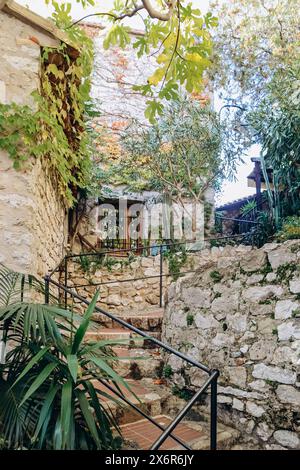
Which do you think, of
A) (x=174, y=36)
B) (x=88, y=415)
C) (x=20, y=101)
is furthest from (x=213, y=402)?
(x=20, y=101)

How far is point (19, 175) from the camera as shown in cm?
272

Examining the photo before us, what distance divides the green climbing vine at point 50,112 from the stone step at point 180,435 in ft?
7.10

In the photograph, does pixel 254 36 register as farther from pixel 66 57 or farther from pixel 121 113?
pixel 66 57

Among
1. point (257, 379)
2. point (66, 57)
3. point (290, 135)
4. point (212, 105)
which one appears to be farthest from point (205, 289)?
point (212, 105)

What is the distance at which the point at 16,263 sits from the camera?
8.68 feet

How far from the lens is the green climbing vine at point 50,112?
268 cm

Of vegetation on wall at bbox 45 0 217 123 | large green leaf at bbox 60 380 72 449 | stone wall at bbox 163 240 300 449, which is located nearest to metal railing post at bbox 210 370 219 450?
large green leaf at bbox 60 380 72 449

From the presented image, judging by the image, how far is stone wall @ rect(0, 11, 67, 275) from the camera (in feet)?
8.73

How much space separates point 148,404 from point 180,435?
421 millimetres

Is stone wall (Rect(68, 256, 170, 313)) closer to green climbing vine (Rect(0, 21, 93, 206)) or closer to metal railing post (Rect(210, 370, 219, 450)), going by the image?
green climbing vine (Rect(0, 21, 93, 206))

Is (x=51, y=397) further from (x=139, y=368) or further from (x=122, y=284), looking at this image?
(x=122, y=284)

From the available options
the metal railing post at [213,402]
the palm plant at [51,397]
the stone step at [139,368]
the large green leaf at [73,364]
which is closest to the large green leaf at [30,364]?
the palm plant at [51,397]

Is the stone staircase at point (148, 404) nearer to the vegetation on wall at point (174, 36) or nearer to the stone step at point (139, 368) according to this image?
the stone step at point (139, 368)

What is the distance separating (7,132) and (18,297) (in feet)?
4.10
